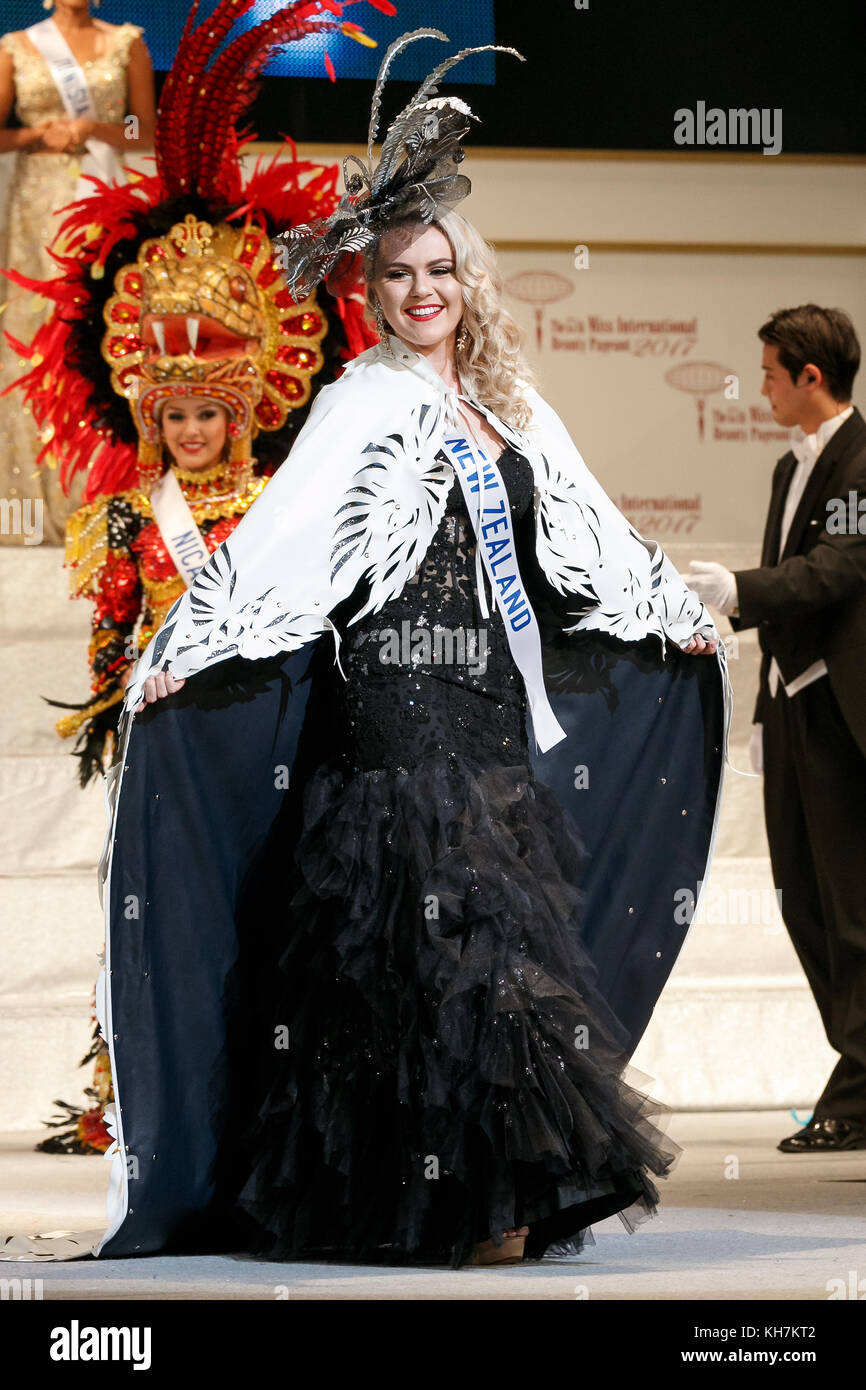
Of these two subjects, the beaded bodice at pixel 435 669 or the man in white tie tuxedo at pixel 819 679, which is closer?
the beaded bodice at pixel 435 669

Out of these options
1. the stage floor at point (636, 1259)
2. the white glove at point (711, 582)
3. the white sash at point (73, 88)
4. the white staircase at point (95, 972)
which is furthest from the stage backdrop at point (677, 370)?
the stage floor at point (636, 1259)

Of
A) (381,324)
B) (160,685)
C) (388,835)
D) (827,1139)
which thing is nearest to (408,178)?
(381,324)

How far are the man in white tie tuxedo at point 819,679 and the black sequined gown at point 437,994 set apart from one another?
1.28 m

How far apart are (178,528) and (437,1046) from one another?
6.06 ft

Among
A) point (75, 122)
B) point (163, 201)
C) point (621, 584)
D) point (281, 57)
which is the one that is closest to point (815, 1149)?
point (621, 584)

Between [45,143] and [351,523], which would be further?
[45,143]

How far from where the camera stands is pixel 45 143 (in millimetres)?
7703

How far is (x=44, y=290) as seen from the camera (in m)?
5.05

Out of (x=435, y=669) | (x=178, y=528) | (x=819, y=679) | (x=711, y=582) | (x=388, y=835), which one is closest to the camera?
(x=388, y=835)

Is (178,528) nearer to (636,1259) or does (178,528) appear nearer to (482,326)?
(482,326)

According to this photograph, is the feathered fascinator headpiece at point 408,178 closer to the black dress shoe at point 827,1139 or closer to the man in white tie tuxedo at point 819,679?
the man in white tie tuxedo at point 819,679

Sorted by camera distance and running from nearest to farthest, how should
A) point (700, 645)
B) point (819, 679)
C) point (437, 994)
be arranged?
point (437, 994), point (700, 645), point (819, 679)

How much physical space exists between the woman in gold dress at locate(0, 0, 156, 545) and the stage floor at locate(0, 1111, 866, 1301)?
155 inches

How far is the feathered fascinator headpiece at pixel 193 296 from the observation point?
4.84 m
